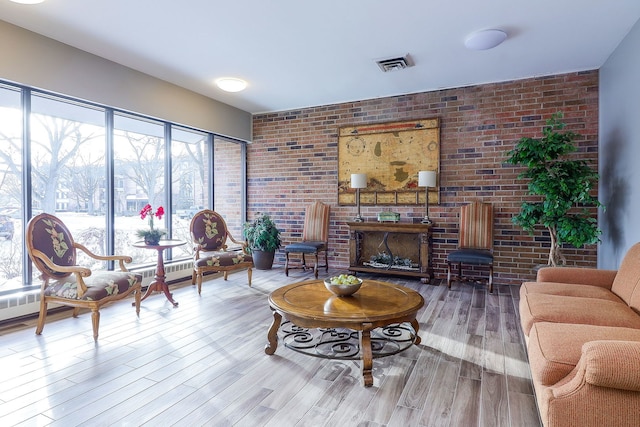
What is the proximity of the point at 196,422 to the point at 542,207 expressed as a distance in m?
3.83

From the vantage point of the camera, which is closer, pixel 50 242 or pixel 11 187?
pixel 50 242

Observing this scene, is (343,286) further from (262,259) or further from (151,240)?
(262,259)

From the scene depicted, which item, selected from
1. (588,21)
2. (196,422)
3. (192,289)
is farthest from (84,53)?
(588,21)

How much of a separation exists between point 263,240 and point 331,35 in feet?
10.3

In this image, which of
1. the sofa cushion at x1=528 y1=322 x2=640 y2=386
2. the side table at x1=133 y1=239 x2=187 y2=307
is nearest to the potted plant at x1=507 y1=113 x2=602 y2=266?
the sofa cushion at x1=528 y1=322 x2=640 y2=386

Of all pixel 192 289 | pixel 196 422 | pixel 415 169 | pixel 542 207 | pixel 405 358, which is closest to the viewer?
pixel 196 422

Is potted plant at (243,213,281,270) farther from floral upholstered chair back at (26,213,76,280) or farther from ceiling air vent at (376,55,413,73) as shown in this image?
ceiling air vent at (376,55,413,73)

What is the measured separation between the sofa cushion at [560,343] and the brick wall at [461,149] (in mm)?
3022

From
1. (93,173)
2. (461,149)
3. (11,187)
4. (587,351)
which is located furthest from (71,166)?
(461,149)

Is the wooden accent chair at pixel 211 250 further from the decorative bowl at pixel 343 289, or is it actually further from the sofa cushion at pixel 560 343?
the sofa cushion at pixel 560 343

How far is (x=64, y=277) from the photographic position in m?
3.00

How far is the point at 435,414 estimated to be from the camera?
1.80m

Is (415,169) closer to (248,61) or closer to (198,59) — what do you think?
(248,61)

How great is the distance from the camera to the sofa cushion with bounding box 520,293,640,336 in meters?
1.91
